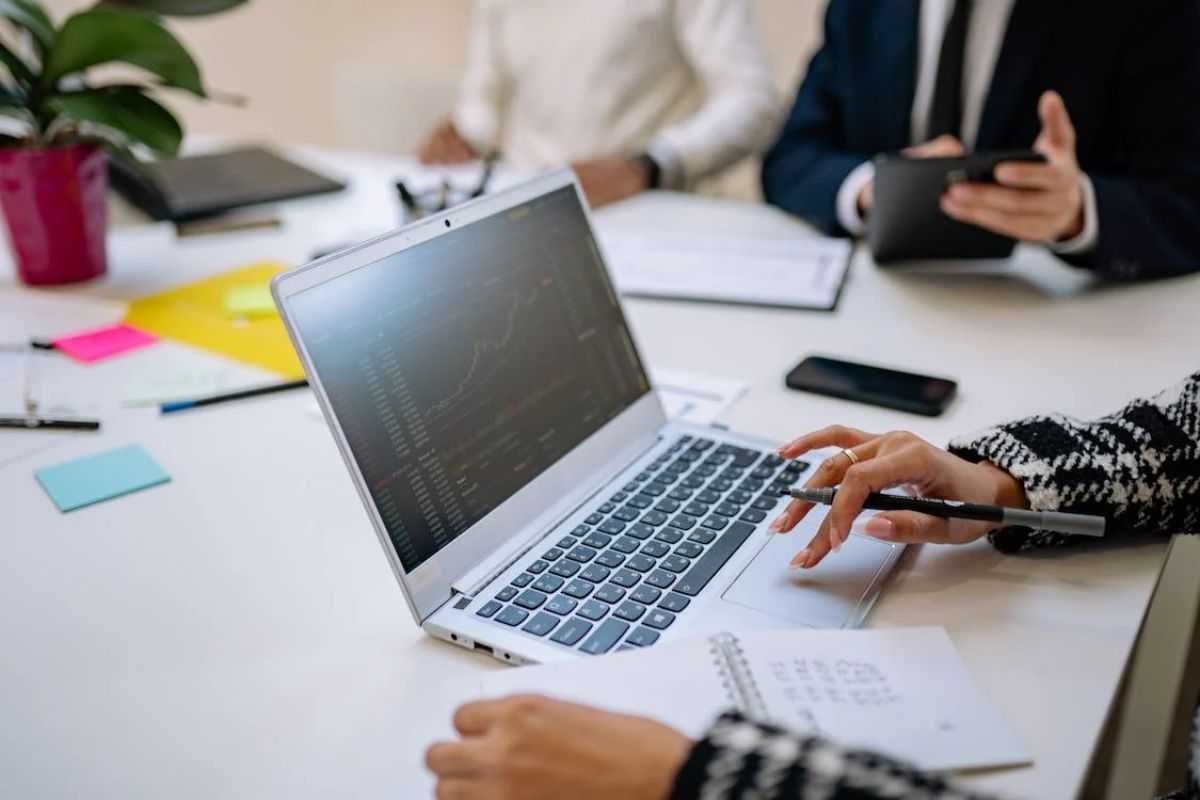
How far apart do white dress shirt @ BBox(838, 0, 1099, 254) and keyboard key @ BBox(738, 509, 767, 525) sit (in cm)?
74

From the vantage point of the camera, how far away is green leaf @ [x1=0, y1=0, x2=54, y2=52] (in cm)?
107

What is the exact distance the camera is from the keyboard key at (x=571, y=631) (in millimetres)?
557

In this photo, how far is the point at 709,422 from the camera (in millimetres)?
863

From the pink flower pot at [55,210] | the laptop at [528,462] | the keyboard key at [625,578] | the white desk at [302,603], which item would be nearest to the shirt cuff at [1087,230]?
the white desk at [302,603]

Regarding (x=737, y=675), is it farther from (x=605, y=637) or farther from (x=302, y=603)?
(x=302, y=603)

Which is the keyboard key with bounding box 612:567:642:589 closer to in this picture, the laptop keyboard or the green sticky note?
the laptop keyboard

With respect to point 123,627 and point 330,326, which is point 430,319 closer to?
point 330,326

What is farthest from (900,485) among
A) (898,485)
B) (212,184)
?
(212,184)

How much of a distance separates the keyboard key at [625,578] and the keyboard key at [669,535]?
5 centimetres

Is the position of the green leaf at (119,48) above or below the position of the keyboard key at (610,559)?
above

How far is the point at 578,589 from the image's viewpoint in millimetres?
604

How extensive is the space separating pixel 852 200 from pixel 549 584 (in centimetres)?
88

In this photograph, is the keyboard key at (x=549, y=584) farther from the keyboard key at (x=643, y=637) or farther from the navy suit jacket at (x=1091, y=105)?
the navy suit jacket at (x=1091, y=105)

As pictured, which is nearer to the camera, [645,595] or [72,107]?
[645,595]
